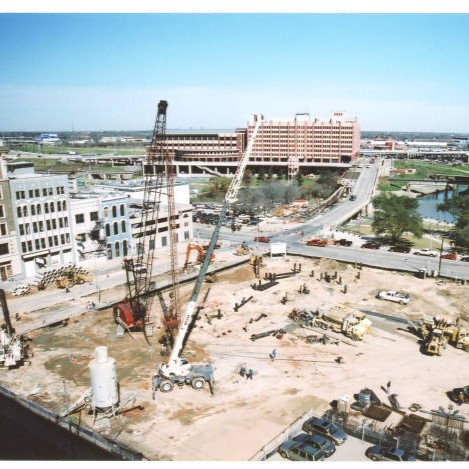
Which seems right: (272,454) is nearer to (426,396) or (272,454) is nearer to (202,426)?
(202,426)

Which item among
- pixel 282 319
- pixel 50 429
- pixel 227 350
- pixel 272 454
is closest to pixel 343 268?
pixel 282 319

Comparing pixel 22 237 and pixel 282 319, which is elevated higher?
pixel 22 237

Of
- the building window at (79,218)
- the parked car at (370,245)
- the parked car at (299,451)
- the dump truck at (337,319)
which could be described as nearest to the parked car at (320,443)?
the parked car at (299,451)

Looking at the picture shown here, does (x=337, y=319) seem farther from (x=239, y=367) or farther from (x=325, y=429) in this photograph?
(x=325, y=429)

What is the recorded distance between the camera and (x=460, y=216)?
7369cm

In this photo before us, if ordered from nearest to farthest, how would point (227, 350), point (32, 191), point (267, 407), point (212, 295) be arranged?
1. point (267, 407)
2. point (227, 350)
3. point (212, 295)
4. point (32, 191)

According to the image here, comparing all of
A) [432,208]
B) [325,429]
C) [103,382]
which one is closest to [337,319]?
[325,429]

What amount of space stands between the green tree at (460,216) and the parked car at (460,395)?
41.6 meters

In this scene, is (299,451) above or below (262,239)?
above

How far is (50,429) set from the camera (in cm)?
2578

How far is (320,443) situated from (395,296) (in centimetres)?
2885

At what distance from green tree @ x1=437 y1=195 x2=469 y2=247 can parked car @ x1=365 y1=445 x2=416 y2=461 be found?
168 ft

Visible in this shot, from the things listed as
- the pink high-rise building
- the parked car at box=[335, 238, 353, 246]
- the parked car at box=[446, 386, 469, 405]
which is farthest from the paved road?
the pink high-rise building

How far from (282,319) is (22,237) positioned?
107 feet
